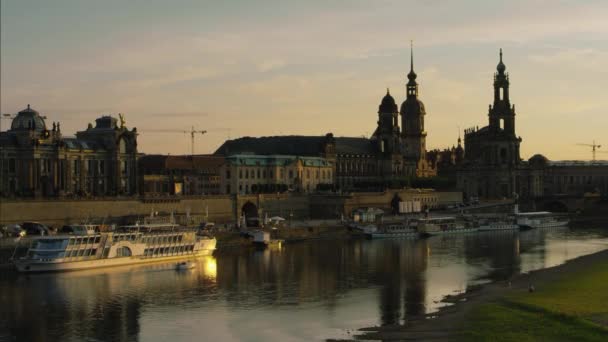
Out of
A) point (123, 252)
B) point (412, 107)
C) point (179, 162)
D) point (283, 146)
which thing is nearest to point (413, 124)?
point (412, 107)

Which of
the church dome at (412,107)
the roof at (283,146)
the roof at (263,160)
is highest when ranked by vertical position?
the church dome at (412,107)

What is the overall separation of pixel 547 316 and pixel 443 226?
243ft

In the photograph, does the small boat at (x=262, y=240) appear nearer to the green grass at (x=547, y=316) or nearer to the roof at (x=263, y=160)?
the green grass at (x=547, y=316)

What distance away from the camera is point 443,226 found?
121812mm

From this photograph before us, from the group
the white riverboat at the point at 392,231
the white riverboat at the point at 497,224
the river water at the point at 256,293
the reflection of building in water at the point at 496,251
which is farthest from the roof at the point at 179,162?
the river water at the point at 256,293

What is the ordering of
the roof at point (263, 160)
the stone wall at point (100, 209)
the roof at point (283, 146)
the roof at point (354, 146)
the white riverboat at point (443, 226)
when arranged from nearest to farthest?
the stone wall at point (100, 209) → the white riverboat at point (443, 226) → the roof at point (263, 160) → the roof at point (283, 146) → the roof at point (354, 146)

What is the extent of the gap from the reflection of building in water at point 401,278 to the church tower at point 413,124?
82830 mm

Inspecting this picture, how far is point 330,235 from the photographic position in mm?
112250

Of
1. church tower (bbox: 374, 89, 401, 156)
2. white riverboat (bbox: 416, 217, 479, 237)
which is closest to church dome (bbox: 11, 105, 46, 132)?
white riverboat (bbox: 416, 217, 479, 237)

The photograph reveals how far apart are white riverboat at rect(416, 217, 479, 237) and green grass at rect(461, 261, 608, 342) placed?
181ft

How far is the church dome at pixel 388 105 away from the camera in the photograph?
182250mm

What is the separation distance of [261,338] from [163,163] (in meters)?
113

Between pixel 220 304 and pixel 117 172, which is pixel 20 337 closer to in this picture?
pixel 220 304

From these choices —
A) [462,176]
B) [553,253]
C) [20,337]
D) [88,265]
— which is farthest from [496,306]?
[462,176]
